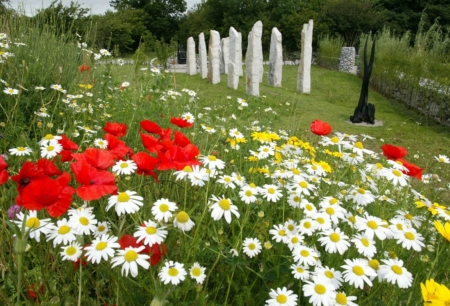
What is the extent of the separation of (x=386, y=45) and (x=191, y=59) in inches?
286

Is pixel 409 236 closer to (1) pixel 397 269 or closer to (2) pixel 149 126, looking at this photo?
(1) pixel 397 269

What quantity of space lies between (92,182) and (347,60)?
2016 centimetres

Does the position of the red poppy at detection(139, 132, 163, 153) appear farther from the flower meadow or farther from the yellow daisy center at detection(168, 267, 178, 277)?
the yellow daisy center at detection(168, 267, 178, 277)

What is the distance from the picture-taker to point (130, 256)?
2.50 ft

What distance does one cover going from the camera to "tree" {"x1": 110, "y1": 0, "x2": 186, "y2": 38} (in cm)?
4181

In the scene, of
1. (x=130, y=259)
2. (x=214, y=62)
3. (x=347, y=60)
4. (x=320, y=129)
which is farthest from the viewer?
(x=347, y=60)

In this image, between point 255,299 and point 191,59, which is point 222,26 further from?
point 255,299

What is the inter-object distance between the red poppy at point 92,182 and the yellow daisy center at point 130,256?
15 cm

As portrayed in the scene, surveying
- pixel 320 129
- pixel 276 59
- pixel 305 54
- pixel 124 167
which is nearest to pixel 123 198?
pixel 124 167

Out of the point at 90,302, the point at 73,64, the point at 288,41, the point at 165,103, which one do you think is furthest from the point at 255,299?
the point at 288,41

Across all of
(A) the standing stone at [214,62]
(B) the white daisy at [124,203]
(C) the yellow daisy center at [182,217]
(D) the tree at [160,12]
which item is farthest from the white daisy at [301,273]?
(D) the tree at [160,12]

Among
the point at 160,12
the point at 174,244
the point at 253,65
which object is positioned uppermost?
the point at 160,12

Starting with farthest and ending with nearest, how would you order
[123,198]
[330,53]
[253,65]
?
[330,53], [253,65], [123,198]

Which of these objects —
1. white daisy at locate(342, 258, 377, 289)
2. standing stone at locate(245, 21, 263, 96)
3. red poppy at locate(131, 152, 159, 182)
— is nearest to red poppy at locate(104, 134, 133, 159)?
red poppy at locate(131, 152, 159, 182)
